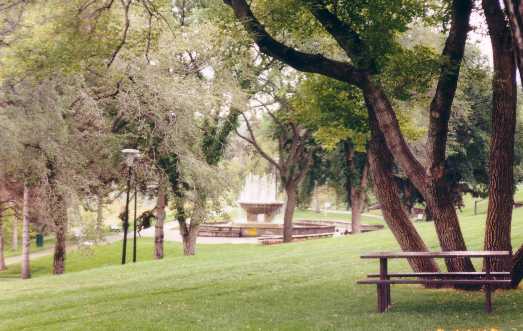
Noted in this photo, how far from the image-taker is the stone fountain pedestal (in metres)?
43.2

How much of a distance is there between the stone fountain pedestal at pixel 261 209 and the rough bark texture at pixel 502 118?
33.1 metres

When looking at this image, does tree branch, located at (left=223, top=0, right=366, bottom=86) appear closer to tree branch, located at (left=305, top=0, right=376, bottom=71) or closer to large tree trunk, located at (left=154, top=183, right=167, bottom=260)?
tree branch, located at (left=305, top=0, right=376, bottom=71)

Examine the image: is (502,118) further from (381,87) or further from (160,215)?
(160,215)

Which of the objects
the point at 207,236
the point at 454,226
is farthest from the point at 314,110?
the point at 207,236

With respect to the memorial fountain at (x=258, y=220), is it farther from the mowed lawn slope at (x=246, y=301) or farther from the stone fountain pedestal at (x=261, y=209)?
the mowed lawn slope at (x=246, y=301)

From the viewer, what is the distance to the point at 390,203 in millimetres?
11086

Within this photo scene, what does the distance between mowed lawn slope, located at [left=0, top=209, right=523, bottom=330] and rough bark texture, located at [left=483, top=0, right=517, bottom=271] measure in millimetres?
1344

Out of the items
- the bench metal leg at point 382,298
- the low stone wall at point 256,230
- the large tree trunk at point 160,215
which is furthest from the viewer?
the low stone wall at point 256,230

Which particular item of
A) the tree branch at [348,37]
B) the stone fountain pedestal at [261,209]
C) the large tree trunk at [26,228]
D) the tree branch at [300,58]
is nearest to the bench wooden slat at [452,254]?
the tree branch at [300,58]

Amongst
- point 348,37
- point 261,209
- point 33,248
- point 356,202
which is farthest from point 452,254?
point 33,248

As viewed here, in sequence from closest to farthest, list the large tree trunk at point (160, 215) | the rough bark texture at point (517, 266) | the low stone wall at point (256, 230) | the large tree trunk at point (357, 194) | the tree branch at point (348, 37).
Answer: the rough bark texture at point (517, 266) < the tree branch at point (348, 37) < the large tree trunk at point (160, 215) < the large tree trunk at point (357, 194) < the low stone wall at point (256, 230)

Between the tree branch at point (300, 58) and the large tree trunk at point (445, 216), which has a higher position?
the tree branch at point (300, 58)

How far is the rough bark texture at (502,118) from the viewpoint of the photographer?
32.8 ft

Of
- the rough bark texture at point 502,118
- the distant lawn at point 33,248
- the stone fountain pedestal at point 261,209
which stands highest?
the rough bark texture at point 502,118
